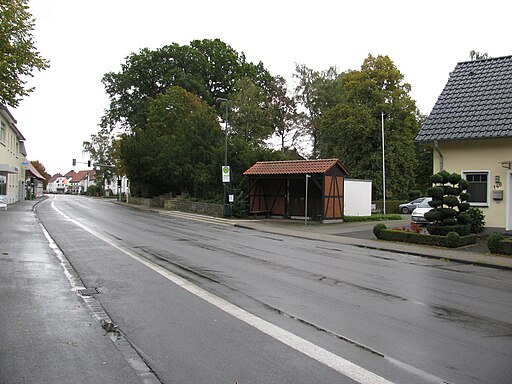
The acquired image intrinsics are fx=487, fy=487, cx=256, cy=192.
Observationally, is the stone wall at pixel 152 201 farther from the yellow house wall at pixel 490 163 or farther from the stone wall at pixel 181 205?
the yellow house wall at pixel 490 163

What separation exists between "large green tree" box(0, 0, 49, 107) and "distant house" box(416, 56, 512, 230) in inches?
643

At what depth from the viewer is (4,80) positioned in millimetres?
18734

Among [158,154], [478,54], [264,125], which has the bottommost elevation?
[158,154]

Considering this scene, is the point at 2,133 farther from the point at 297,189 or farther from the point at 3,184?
the point at 297,189

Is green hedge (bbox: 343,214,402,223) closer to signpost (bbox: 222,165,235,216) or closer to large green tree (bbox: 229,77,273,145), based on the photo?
signpost (bbox: 222,165,235,216)

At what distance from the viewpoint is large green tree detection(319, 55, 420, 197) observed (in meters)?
47.3

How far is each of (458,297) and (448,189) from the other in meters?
10.3

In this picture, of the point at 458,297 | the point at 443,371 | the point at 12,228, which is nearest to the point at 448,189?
the point at 458,297

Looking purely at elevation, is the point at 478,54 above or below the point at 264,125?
above

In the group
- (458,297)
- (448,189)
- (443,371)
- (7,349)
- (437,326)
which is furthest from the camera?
(448,189)

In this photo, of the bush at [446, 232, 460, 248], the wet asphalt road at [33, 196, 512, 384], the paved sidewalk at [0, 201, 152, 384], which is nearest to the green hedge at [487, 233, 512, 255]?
the bush at [446, 232, 460, 248]

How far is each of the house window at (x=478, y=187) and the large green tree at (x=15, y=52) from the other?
59.5 feet

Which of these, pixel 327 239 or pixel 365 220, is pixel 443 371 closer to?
pixel 327 239

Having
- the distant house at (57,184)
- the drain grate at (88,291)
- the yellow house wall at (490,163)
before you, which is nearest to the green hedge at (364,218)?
the yellow house wall at (490,163)
